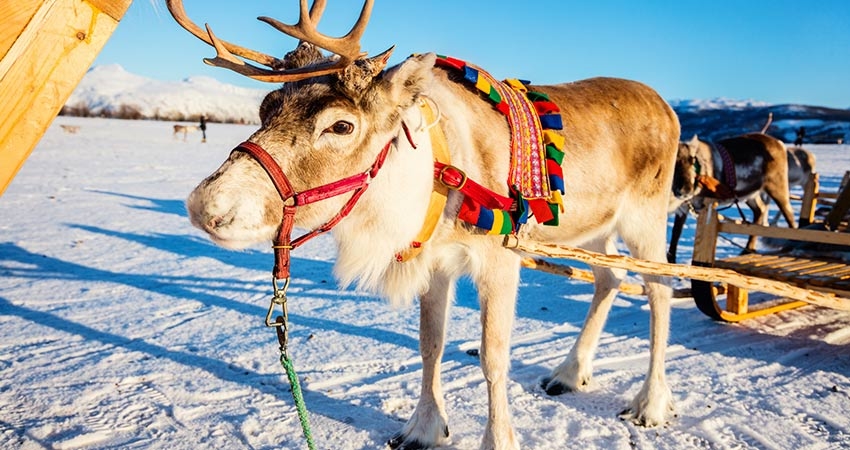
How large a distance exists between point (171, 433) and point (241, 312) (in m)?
2.30

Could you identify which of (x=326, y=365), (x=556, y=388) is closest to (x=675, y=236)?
(x=556, y=388)

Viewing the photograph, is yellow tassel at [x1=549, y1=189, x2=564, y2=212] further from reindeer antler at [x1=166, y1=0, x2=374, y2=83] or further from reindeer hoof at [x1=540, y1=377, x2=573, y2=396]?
reindeer hoof at [x1=540, y1=377, x2=573, y2=396]

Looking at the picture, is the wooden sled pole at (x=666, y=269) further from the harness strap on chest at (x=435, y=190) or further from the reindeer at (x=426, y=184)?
the harness strap on chest at (x=435, y=190)

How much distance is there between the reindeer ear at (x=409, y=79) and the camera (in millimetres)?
2232

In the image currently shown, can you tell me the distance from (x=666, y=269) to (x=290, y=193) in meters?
2.32

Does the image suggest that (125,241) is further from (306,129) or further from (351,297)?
(306,129)

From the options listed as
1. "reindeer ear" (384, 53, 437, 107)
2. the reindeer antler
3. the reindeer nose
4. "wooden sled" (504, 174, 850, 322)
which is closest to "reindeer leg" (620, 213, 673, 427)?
"wooden sled" (504, 174, 850, 322)

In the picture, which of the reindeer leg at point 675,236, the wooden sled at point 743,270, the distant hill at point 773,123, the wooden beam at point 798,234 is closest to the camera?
the wooden sled at point 743,270

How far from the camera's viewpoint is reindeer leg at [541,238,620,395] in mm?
3900

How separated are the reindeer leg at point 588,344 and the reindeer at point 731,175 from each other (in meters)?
4.62

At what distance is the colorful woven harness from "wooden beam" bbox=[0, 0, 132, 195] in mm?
1687

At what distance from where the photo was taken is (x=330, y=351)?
14.8 feet

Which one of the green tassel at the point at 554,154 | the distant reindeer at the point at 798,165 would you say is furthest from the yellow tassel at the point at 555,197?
the distant reindeer at the point at 798,165

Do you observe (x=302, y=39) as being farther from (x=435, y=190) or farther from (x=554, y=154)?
(x=554, y=154)
